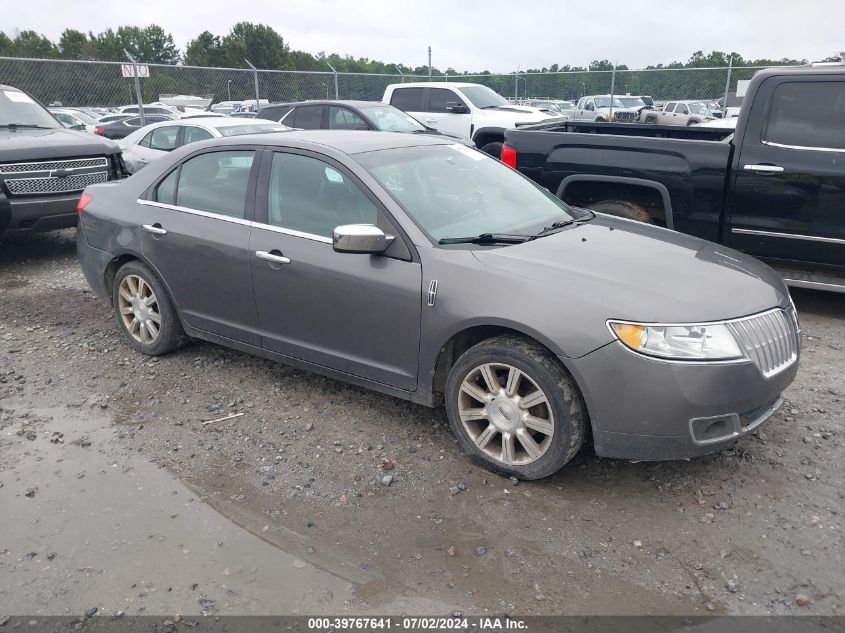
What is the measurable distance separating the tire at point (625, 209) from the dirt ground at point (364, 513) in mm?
1996

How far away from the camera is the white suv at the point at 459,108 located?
13.7 m

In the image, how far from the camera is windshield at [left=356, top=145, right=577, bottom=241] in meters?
3.82

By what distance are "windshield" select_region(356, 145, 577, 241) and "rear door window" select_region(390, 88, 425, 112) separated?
10.5m

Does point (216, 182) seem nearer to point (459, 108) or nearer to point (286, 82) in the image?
point (459, 108)

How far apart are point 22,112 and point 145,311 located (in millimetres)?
5125

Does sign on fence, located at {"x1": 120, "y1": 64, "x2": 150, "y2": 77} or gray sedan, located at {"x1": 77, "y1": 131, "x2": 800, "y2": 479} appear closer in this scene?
gray sedan, located at {"x1": 77, "y1": 131, "x2": 800, "y2": 479}

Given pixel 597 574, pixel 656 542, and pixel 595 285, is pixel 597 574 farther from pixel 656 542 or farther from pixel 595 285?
pixel 595 285

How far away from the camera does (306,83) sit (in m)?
20.7

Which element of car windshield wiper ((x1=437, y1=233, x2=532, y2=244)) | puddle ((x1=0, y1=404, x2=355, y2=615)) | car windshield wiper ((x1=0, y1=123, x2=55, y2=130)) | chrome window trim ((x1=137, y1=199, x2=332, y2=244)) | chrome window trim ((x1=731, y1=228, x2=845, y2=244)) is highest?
car windshield wiper ((x1=0, y1=123, x2=55, y2=130))

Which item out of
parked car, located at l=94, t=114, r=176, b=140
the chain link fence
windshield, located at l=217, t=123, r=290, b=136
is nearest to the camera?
windshield, located at l=217, t=123, r=290, b=136

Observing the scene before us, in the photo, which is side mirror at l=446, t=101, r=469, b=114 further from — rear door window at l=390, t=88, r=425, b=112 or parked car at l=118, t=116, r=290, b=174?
parked car at l=118, t=116, r=290, b=174

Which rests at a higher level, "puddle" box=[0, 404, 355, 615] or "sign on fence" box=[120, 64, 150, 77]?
"sign on fence" box=[120, 64, 150, 77]

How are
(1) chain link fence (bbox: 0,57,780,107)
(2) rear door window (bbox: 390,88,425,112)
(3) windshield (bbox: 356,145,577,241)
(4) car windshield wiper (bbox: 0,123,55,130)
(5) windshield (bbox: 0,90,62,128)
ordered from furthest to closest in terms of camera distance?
(1) chain link fence (bbox: 0,57,780,107) < (2) rear door window (bbox: 390,88,425,112) < (5) windshield (bbox: 0,90,62,128) < (4) car windshield wiper (bbox: 0,123,55,130) < (3) windshield (bbox: 356,145,577,241)

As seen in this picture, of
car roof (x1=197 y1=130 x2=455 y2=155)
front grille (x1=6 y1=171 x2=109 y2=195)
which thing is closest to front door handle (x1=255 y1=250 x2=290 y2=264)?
car roof (x1=197 y1=130 x2=455 y2=155)
